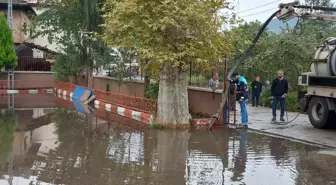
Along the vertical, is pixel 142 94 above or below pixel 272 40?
below

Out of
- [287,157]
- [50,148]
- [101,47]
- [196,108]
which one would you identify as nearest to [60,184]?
[50,148]

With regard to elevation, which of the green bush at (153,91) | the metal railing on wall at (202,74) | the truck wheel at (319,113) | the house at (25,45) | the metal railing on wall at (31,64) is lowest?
the truck wheel at (319,113)

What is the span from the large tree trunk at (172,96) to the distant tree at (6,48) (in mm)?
18878

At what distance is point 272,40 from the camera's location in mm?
20297

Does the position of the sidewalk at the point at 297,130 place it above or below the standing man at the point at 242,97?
below

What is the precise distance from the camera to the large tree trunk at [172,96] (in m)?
12.8

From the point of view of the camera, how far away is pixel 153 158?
9016 millimetres

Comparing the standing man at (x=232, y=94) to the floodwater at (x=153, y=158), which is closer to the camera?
the floodwater at (x=153, y=158)

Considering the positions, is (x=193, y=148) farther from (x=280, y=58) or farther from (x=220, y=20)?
(x=280, y=58)

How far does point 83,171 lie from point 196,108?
8090 millimetres

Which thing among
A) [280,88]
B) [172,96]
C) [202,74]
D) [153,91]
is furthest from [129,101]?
[280,88]

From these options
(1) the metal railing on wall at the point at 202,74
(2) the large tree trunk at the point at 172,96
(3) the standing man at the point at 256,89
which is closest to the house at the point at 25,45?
(3) the standing man at the point at 256,89

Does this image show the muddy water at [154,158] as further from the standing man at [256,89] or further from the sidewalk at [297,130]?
the standing man at [256,89]

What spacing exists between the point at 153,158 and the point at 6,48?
2279 centimetres
